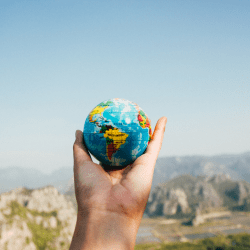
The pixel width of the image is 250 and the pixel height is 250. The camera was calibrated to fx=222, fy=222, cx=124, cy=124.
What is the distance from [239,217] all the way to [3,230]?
15925 cm

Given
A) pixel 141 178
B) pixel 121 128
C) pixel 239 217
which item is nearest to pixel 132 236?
pixel 141 178

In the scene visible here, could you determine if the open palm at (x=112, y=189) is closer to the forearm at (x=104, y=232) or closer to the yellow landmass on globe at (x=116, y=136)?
the forearm at (x=104, y=232)

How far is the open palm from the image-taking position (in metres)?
4.79

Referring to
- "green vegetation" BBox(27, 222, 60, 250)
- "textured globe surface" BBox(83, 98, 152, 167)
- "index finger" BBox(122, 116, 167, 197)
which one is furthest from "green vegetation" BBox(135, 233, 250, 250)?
"textured globe surface" BBox(83, 98, 152, 167)

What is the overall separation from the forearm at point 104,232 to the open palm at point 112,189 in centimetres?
16

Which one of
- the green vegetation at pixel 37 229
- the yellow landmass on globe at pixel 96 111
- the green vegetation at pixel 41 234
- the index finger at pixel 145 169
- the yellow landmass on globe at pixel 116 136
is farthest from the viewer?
the green vegetation at pixel 41 234

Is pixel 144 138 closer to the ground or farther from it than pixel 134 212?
farther from it

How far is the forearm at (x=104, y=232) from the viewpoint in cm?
409

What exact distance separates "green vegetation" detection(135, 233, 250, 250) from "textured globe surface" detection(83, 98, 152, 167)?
361 feet

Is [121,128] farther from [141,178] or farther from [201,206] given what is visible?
[201,206]

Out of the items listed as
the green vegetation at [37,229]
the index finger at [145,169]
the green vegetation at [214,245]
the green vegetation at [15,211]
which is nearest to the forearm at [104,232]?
the index finger at [145,169]

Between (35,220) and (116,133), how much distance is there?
107 meters

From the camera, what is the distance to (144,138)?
8109 mm

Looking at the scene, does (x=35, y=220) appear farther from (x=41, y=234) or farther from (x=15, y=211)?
(x=15, y=211)
